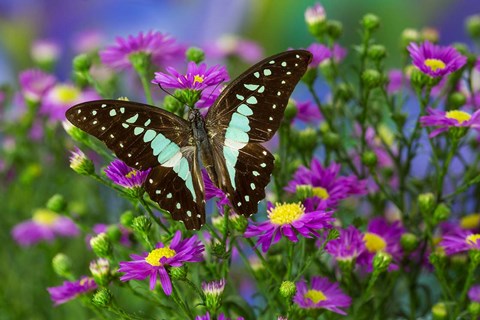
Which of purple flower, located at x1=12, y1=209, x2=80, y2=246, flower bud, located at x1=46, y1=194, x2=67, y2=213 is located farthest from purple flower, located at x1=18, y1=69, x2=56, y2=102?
flower bud, located at x1=46, y1=194, x2=67, y2=213

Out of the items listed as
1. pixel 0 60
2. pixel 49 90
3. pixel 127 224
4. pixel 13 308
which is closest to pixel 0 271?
pixel 13 308

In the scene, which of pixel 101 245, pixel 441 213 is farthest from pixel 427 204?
pixel 101 245

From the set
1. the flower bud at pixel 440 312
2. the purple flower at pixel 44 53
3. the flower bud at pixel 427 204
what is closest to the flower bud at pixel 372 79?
the flower bud at pixel 427 204

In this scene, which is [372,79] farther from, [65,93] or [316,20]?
[65,93]

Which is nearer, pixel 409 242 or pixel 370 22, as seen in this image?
pixel 409 242

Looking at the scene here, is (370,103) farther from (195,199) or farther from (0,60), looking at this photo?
(0,60)

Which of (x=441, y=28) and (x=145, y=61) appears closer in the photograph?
(x=145, y=61)

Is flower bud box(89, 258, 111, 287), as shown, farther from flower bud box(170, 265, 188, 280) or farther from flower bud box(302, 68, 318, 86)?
flower bud box(302, 68, 318, 86)
